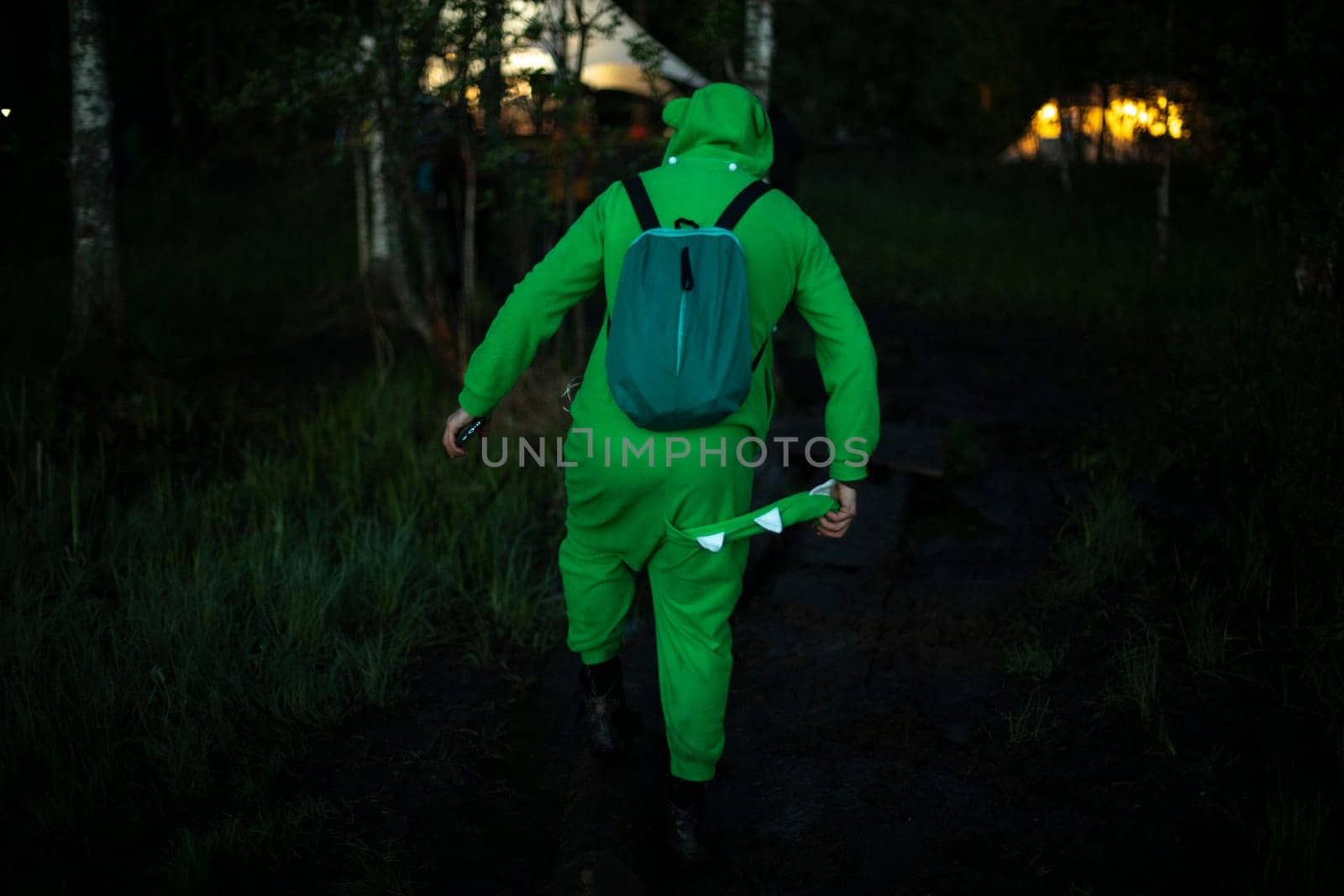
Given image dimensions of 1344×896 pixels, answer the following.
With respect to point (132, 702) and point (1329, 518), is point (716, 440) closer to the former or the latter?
point (132, 702)

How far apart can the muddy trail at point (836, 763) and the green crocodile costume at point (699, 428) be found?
40cm

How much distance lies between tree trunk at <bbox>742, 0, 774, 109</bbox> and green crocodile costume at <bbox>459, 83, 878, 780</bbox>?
15.4ft

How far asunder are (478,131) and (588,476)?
15.8 ft

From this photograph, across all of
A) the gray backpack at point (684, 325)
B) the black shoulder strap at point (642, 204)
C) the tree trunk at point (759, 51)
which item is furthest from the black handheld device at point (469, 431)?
the tree trunk at point (759, 51)

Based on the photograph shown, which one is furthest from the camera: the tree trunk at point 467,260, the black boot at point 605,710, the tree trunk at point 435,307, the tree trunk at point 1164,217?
the tree trunk at point 1164,217

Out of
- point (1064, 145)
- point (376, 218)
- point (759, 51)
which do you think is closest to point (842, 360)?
point (759, 51)

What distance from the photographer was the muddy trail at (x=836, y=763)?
293 centimetres

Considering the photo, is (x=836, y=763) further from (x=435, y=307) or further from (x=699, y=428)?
(x=435, y=307)

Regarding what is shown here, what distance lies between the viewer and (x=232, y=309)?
352 inches

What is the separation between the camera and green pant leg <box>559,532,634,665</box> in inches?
117

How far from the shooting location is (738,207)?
2.66 metres

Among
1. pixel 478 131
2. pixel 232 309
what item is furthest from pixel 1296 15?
pixel 232 309

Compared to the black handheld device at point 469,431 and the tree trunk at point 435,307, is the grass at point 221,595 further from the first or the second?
the black handheld device at point 469,431

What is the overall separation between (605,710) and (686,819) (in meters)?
Answer: 0.42
